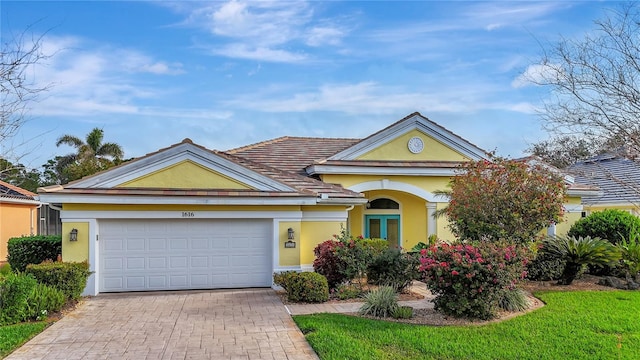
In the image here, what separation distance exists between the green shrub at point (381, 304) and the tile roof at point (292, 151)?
8.04 meters

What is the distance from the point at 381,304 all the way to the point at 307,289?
2.19m

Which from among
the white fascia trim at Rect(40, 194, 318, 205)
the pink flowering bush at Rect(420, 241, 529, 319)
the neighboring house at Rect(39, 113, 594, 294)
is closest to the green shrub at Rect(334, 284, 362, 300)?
the neighboring house at Rect(39, 113, 594, 294)

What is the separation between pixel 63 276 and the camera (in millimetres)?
11391

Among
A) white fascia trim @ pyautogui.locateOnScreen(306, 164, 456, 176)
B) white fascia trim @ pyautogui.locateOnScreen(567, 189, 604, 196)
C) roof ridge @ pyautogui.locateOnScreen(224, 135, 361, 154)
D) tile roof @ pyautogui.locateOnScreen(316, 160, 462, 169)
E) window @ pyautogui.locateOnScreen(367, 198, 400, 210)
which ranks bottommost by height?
window @ pyautogui.locateOnScreen(367, 198, 400, 210)

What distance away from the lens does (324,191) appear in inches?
584

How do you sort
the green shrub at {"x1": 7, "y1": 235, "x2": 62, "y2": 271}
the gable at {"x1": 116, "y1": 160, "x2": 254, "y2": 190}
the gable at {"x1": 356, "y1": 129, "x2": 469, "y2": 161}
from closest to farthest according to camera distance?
the gable at {"x1": 116, "y1": 160, "x2": 254, "y2": 190}, the green shrub at {"x1": 7, "y1": 235, "x2": 62, "y2": 271}, the gable at {"x1": 356, "y1": 129, "x2": 469, "y2": 161}

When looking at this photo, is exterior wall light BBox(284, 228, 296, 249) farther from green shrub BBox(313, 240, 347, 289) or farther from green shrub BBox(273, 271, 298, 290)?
green shrub BBox(273, 271, 298, 290)

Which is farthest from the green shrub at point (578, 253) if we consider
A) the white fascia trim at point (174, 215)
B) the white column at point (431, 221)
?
the white fascia trim at point (174, 215)

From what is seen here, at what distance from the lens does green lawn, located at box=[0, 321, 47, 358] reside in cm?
819

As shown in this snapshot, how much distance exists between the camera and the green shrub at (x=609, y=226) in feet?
50.6

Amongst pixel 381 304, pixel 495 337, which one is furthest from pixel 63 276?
pixel 495 337

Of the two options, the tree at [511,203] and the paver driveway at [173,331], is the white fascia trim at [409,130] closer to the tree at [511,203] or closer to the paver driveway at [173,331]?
the tree at [511,203]

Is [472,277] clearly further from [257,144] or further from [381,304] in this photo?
[257,144]

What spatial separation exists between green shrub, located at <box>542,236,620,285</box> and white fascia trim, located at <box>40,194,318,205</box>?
700 centimetres
